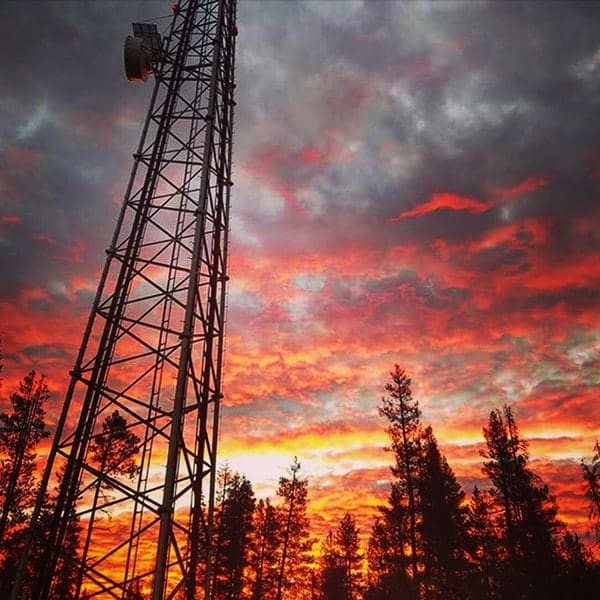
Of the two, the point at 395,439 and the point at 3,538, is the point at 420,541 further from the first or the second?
the point at 3,538

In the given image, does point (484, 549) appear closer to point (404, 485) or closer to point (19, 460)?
point (404, 485)

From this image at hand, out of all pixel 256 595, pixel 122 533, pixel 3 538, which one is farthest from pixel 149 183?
pixel 256 595

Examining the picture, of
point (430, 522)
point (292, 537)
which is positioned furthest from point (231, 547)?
point (430, 522)

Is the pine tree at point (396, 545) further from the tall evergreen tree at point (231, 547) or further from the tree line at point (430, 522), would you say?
the tall evergreen tree at point (231, 547)

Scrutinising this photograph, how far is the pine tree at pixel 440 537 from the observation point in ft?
88.1

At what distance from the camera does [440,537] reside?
1056 inches

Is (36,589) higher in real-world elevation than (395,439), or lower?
lower

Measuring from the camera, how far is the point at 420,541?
27.3 meters

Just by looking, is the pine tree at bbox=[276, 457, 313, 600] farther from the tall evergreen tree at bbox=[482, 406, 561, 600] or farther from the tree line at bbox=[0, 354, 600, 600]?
the tall evergreen tree at bbox=[482, 406, 561, 600]

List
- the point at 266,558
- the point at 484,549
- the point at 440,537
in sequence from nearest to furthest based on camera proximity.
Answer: the point at 440,537 < the point at 484,549 < the point at 266,558

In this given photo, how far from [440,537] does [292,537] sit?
48.6 feet

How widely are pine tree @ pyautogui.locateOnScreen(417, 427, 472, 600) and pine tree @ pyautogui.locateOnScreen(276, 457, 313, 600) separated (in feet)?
38.1

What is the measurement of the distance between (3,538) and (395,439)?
71.1 feet

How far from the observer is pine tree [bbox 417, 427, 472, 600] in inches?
1057
